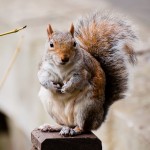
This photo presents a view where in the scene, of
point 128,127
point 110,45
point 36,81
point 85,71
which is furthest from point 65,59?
point 36,81

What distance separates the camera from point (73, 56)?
2.05 m

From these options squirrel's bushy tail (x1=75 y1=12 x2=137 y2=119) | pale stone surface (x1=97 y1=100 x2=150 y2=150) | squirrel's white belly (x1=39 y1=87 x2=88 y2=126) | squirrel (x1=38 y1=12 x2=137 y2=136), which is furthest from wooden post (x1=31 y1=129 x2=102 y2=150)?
pale stone surface (x1=97 y1=100 x2=150 y2=150)

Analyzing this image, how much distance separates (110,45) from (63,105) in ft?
1.41

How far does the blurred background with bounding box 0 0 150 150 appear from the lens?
339 centimetres

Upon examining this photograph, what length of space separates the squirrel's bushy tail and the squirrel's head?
1.22ft

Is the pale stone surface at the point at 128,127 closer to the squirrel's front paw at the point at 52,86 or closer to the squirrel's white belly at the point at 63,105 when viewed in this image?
the squirrel's white belly at the point at 63,105

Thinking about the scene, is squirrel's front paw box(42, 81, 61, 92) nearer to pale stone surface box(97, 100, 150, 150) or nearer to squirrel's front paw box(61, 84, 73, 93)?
squirrel's front paw box(61, 84, 73, 93)

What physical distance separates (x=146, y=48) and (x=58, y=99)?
2.37 meters

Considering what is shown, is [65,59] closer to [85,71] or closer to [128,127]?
[85,71]

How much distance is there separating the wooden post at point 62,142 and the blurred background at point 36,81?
115cm

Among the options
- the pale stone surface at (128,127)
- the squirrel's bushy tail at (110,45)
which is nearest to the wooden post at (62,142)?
the squirrel's bushy tail at (110,45)

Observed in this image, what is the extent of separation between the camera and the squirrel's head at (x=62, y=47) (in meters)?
2.01

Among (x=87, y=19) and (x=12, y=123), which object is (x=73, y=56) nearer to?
(x=87, y=19)

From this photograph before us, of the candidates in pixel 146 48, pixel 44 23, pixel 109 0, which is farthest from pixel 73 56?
pixel 109 0
